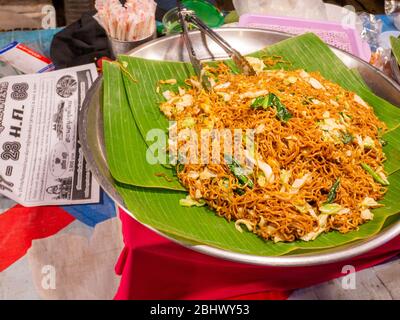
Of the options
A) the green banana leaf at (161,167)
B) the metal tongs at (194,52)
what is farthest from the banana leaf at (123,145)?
the metal tongs at (194,52)

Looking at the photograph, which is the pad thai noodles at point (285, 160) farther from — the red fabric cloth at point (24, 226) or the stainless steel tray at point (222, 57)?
the red fabric cloth at point (24, 226)

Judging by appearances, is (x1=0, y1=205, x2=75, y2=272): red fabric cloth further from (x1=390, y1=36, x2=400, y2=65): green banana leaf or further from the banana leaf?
(x1=390, y1=36, x2=400, y2=65): green banana leaf

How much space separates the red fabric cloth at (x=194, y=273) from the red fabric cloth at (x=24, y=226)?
0.39 m

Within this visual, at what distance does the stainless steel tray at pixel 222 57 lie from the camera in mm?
1261

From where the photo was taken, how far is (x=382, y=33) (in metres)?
2.85

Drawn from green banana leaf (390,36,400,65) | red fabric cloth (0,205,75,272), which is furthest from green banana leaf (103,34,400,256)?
red fabric cloth (0,205,75,272)

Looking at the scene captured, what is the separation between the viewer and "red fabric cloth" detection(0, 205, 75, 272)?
167 cm

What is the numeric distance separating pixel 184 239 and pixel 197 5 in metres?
2.08

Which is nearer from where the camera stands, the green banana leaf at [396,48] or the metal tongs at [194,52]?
the metal tongs at [194,52]

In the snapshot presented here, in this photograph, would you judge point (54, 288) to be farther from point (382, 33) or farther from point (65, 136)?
point (382, 33)

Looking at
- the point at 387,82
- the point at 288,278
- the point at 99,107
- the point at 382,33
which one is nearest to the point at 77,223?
the point at 99,107

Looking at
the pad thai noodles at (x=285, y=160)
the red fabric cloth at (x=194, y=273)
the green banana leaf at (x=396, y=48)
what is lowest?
the red fabric cloth at (x=194, y=273)

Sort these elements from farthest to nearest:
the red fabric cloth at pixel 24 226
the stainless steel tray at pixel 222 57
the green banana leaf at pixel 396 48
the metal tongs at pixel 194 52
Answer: the green banana leaf at pixel 396 48
the metal tongs at pixel 194 52
the red fabric cloth at pixel 24 226
the stainless steel tray at pixel 222 57

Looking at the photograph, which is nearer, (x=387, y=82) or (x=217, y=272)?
(x=217, y=272)
